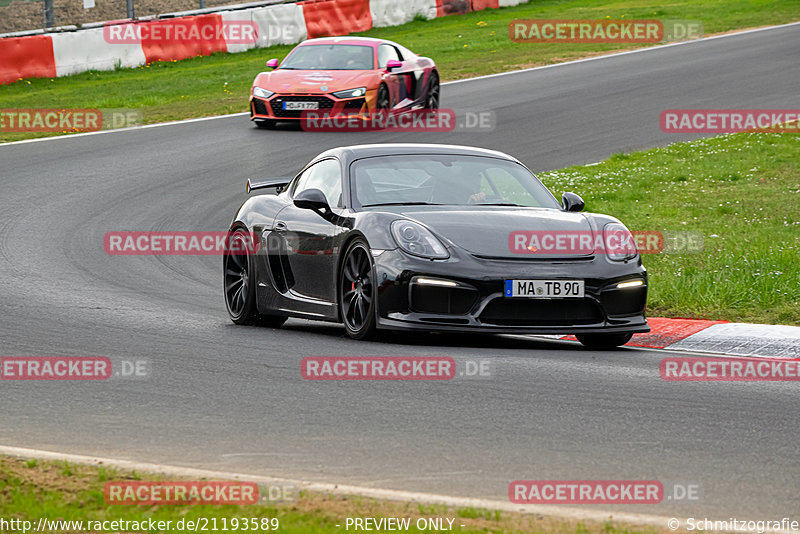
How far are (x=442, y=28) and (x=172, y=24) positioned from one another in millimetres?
8459

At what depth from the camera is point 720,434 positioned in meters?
6.12

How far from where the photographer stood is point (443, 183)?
961 centimetres

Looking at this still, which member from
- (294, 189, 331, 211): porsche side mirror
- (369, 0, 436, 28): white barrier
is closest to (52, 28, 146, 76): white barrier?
(369, 0, 436, 28): white barrier

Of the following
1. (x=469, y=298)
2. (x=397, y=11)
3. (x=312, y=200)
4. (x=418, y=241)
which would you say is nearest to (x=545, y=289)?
(x=469, y=298)

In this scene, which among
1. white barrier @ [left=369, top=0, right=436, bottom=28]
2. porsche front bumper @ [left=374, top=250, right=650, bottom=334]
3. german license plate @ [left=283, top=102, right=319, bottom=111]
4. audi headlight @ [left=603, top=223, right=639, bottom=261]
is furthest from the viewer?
white barrier @ [left=369, top=0, right=436, bottom=28]

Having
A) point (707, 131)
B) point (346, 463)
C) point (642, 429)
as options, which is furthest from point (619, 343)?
point (707, 131)

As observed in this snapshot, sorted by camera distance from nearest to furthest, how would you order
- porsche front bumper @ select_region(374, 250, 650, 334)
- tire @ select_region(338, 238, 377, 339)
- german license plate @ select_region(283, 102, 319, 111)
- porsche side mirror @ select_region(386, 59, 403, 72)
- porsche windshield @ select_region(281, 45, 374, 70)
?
porsche front bumper @ select_region(374, 250, 650, 334) < tire @ select_region(338, 238, 377, 339) < german license plate @ select_region(283, 102, 319, 111) < porsche side mirror @ select_region(386, 59, 403, 72) < porsche windshield @ select_region(281, 45, 374, 70)

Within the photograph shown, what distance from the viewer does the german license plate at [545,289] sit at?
331 inches

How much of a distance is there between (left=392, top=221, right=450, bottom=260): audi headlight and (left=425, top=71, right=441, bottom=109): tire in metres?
14.4

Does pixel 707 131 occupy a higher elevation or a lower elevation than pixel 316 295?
lower

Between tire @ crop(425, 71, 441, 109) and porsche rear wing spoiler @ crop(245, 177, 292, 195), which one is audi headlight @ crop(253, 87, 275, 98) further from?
porsche rear wing spoiler @ crop(245, 177, 292, 195)

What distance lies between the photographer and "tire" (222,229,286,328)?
10359 millimetres

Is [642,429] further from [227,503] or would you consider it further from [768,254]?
[768,254]

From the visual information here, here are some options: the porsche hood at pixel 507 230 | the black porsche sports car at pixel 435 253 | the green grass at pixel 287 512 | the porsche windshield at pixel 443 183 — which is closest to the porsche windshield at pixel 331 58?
the black porsche sports car at pixel 435 253
